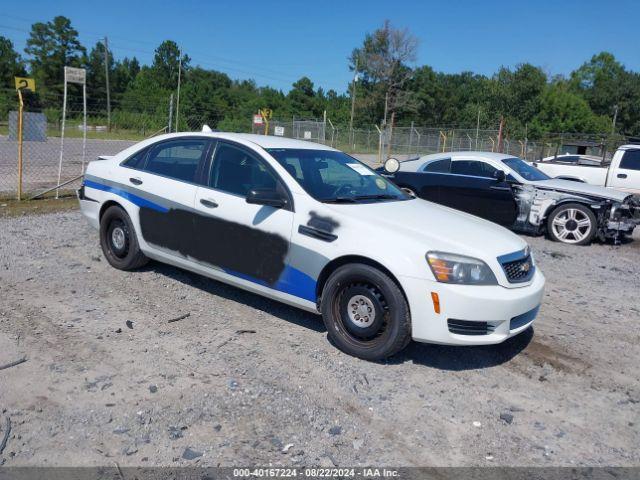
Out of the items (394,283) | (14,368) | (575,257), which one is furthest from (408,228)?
(575,257)

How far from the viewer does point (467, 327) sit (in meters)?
4.07

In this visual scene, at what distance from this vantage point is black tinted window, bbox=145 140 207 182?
5418 mm

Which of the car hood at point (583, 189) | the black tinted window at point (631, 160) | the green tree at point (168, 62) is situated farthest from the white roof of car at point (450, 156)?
the green tree at point (168, 62)

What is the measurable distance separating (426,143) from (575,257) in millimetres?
27283

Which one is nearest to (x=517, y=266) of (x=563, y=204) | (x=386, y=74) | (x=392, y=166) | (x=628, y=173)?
(x=392, y=166)

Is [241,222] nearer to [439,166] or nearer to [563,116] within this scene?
[439,166]

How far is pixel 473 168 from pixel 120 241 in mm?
6459

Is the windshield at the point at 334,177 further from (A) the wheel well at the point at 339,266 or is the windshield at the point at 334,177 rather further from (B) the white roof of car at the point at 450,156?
(B) the white roof of car at the point at 450,156

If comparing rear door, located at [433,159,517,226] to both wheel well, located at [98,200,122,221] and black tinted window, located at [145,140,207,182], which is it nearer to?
black tinted window, located at [145,140,207,182]

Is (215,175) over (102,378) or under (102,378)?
over

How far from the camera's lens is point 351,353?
4379 millimetres

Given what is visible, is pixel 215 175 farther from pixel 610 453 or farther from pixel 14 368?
pixel 610 453

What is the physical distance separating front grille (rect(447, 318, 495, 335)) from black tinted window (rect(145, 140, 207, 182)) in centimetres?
274

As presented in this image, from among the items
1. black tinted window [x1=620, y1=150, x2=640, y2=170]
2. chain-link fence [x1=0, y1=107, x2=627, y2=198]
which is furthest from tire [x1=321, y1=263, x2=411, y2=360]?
chain-link fence [x1=0, y1=107, x2=627, y2=198]
